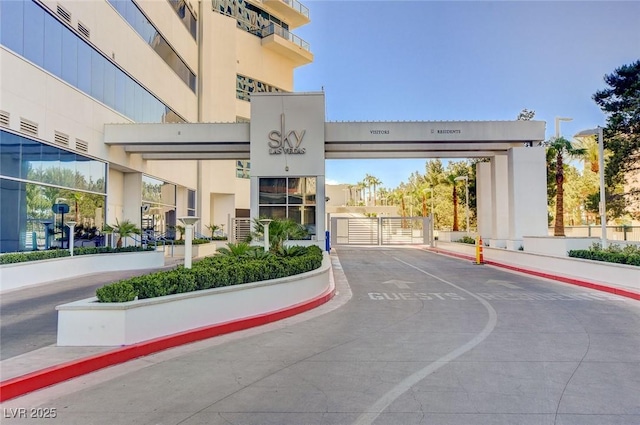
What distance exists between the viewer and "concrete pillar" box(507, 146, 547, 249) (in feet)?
69.4

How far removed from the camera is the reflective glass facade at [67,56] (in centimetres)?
1320

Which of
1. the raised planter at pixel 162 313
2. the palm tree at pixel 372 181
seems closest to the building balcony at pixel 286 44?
the raised planter at pixel 162 313

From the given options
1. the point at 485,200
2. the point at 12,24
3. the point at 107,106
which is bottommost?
the point at 485,200

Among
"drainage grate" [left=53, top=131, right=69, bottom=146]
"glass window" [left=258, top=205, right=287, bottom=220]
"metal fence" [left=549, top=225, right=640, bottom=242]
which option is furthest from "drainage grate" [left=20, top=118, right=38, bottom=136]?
"metal fence" [left=549, top=225, right=640, bottom=242]

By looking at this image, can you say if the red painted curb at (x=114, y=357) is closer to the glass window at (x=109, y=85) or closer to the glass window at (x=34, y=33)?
the glass window at (x=34, y=33)

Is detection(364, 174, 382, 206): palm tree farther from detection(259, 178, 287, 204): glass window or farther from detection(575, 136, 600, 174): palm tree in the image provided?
detection(259, 178, 287, 204): glass window

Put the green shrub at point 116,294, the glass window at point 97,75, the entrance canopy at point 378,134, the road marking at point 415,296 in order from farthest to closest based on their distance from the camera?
the entrance canopy at point 378,134
the glass window at point 97,75
the road marking at point 415,296
the green shrub at point 116,294

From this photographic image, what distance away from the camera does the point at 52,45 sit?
15.2m

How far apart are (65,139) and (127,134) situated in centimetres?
361

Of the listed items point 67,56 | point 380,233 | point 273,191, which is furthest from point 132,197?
point 380,233

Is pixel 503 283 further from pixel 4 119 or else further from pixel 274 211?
pixel 4 119

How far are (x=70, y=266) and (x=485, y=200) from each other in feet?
77.0

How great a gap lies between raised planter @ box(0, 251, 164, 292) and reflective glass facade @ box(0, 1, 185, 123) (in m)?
6.77

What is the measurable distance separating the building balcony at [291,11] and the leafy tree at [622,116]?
102 feet
